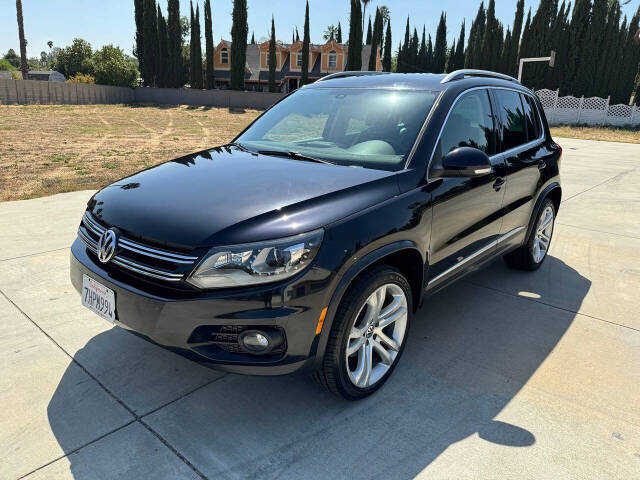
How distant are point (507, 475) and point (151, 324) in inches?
70.8

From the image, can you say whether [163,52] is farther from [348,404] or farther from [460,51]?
[348,404]

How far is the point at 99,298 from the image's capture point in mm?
2576

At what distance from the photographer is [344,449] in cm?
240

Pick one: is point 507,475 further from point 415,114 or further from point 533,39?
point 533,39

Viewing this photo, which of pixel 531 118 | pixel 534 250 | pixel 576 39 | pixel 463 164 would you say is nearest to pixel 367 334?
pixel 463 164

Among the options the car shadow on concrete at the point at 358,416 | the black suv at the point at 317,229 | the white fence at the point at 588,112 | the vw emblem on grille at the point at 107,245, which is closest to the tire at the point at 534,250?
the black suv at the point at 317,229

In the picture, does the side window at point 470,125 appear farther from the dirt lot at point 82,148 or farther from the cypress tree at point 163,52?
the cypress tree at point 163,52

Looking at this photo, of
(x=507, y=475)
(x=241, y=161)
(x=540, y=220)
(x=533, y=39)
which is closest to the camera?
(x=507, y=475)

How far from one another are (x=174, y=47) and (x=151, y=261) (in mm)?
50512

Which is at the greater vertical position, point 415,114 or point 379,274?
point 415,114

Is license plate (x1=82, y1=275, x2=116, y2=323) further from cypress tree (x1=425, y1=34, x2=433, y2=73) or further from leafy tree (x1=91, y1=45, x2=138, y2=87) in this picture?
cypress tree (x1=425, y1=34, x2=433, y2=73)

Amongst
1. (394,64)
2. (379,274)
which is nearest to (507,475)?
(379,274)

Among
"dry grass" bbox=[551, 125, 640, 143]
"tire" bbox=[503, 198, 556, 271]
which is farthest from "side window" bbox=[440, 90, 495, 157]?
"dry grass" bbox=[551, 125, 640, 143]

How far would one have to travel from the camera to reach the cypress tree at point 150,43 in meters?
45.6
